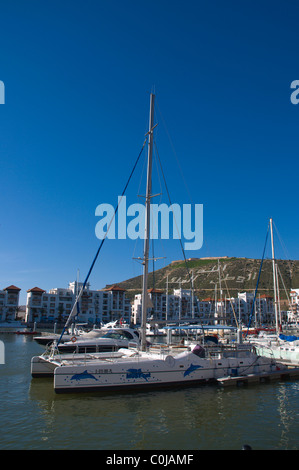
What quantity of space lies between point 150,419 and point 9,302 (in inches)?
4279

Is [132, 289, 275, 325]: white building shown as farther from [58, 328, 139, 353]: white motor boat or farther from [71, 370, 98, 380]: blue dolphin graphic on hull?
[71, 370, 98, 380]: blue dolphin graphic on hull

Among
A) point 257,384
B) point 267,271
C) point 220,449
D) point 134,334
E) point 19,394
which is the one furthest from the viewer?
point 267,271

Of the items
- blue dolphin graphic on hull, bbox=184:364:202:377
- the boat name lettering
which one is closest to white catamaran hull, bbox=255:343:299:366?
blue dolphin graphic on hull, bbox=184:364:202:377

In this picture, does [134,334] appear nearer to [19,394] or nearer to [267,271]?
[19,394]

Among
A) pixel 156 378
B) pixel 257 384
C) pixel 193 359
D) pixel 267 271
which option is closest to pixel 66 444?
pixel 156 378

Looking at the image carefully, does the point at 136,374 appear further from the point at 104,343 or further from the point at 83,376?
the point at 104,343

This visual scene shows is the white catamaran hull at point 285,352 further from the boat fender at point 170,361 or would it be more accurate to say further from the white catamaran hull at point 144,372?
the boat fender at point 170,361

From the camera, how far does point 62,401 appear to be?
637 inches

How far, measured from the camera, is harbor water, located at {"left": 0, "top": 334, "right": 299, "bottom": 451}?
11.3 m

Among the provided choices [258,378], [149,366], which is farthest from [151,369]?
[258,378]

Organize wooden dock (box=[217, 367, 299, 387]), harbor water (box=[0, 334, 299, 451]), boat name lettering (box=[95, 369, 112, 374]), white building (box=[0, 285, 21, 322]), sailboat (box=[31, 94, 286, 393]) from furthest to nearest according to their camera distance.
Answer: white building (box=[0, 285, 21, 322]) → wooden dock (box=[217, 367, 299, 387]) → boat name lettering (box=[95, 369, 112, 374]) → sailboat (box=[31, 94, 286, 393]) → harbor water (box=[0, 334, 299, 451])

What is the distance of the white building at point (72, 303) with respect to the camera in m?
113

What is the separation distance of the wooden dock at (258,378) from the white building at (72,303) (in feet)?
297
